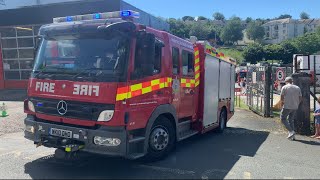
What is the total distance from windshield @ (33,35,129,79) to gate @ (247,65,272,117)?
1023cm

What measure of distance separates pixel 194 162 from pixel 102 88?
251 centimetres

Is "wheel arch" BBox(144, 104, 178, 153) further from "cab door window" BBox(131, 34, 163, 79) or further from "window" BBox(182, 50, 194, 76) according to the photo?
"window" BBox(182, 50, 194, 76)

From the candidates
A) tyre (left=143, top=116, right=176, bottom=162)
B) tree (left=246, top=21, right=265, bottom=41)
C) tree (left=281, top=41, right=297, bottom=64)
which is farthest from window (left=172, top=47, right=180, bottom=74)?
tree (left=246, top=21, right=265, bottom=41)

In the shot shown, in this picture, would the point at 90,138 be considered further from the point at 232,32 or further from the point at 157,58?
the point at 232,32

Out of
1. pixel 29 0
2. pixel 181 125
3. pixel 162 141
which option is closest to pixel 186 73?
pixel 181 125

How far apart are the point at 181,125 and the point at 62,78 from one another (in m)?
3.04

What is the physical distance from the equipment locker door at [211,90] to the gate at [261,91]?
17.5 feet

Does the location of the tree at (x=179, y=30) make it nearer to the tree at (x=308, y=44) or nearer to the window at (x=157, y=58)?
the window at (x=157, y=58)

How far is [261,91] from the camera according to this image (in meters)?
16.0

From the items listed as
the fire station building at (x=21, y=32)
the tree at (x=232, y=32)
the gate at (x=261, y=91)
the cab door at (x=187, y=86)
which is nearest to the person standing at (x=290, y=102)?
the cab door at (x=187, y=86)

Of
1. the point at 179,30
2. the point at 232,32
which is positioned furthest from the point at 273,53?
the point at 179,30

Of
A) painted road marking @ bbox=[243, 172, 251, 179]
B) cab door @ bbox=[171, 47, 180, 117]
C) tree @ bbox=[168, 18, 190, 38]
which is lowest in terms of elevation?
painted road marking @ bbox=[243, 172, 251, 179]

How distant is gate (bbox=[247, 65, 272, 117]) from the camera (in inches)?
589

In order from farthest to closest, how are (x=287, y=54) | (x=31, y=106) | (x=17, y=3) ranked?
(x=287, y=54) → (x=17, y=3) → (x=31, y=106)
